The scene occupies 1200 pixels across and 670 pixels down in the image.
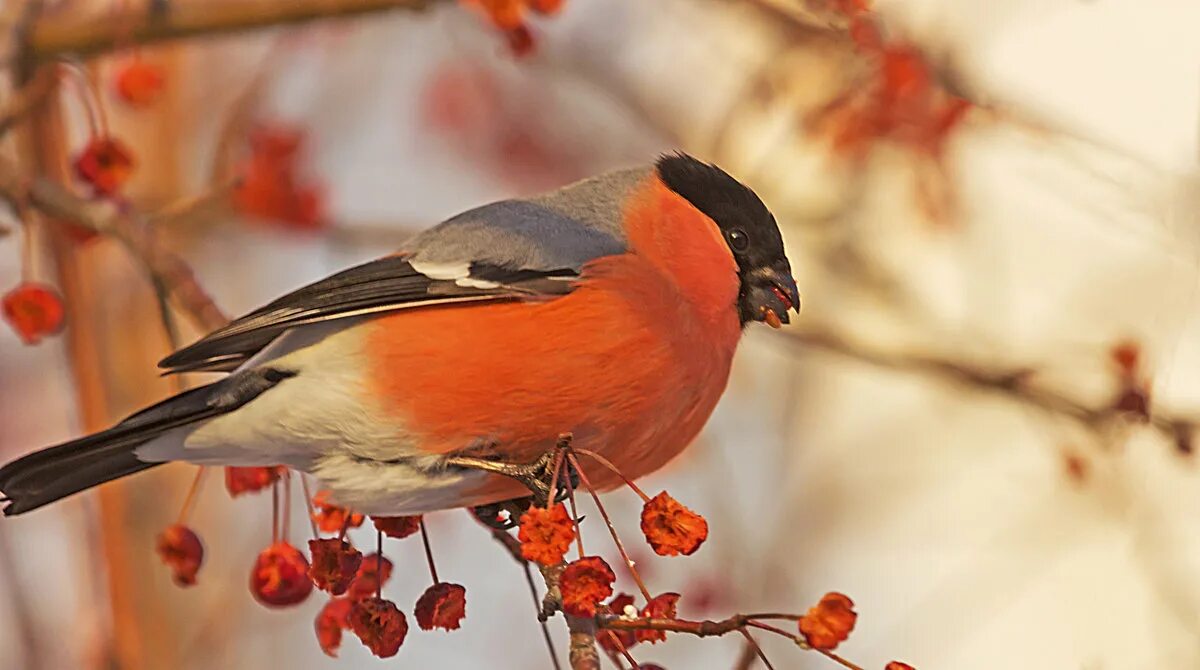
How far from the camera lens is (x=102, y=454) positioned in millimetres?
2037

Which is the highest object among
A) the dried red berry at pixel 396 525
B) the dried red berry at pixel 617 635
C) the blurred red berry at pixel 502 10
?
the blurred red berry at pixel 502 10

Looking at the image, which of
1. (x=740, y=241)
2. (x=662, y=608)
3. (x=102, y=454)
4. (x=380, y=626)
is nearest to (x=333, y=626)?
(x=380, y=626)

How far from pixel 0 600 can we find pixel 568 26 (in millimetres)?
2547

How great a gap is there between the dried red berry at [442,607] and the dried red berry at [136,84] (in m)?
1.59

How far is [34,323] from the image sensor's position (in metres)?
2.40

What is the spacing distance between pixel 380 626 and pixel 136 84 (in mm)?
1594

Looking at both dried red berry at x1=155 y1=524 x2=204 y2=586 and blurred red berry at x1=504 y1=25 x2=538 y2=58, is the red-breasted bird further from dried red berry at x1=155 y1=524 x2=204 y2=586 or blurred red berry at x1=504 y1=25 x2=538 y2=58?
blurred red berry at x1=504 y1=25 x2=538 y2=58

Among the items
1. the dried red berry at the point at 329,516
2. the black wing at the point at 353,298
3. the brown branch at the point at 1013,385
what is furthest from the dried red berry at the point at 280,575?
the brown branch at the point at 1013,385

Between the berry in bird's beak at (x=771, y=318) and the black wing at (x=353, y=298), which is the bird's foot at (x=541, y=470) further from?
the berry in bird's beak at (x=771, y=318)

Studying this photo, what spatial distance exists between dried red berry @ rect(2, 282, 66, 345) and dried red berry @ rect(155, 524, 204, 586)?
520 millimetres

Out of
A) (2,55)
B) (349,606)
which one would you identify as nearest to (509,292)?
(349,606)

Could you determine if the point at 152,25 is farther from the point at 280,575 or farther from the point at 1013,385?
the point at 1013,385

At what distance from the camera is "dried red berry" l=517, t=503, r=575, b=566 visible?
5.46ft

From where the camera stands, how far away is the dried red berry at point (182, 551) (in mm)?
2172
